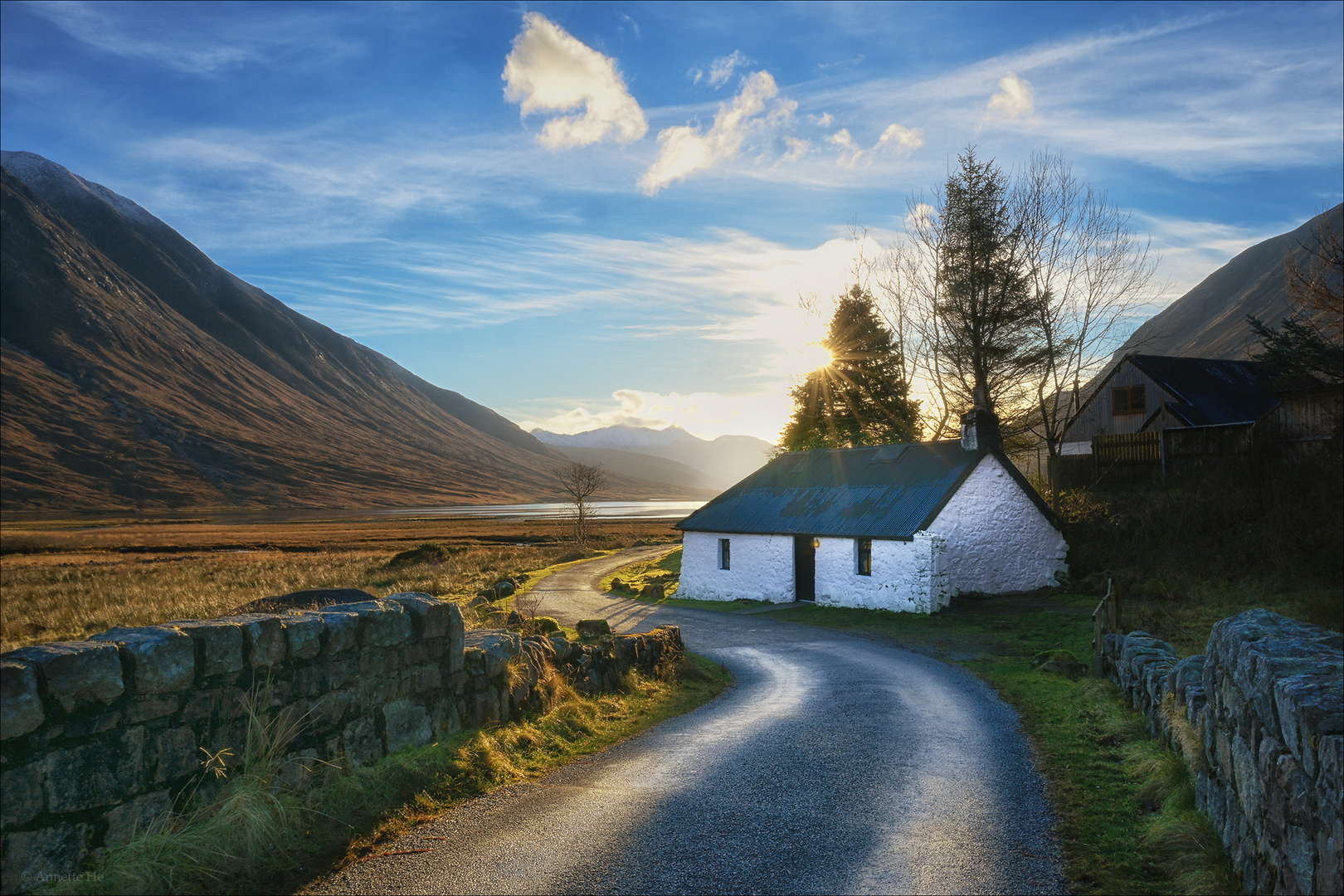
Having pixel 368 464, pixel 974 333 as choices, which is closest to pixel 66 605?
pixel 974 333

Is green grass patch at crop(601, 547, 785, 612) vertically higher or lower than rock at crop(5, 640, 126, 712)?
lower

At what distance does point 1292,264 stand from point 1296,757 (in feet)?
72.8

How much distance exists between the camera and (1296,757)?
4387 millimetres

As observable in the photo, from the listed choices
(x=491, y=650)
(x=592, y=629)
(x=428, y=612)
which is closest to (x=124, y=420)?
(x=592, y=629)

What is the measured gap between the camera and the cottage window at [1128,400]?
39.5 meters

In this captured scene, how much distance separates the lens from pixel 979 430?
2814 centimetres

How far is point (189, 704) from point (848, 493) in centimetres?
2689

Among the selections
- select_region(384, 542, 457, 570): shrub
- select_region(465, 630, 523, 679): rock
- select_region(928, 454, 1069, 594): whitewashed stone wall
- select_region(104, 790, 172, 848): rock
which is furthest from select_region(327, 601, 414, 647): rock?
select_region(384, 542, 457, 570): shrub

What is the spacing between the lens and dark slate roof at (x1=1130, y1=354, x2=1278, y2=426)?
37.1 m

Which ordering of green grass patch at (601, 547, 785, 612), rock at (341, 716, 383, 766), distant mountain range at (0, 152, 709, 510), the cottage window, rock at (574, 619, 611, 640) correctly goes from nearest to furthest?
rock at (341, 716, 383, 766) < rock at (574, 619, 611, 640) < green grass patch at (601, 547, 785, 612) < the cottage window < distant mountain range at (0, 152, 709, 510)

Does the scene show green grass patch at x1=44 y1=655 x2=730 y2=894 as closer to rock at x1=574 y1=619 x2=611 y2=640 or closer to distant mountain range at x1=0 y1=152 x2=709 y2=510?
rock at x1=574 y1=619 x2=611 y2=640

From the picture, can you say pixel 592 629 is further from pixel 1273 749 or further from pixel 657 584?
pixel 657 584

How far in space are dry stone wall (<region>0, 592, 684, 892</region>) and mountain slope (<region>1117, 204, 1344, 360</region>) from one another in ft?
437

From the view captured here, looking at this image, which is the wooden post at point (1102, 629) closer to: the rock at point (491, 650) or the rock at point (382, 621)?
the rock at point (491, 650)
